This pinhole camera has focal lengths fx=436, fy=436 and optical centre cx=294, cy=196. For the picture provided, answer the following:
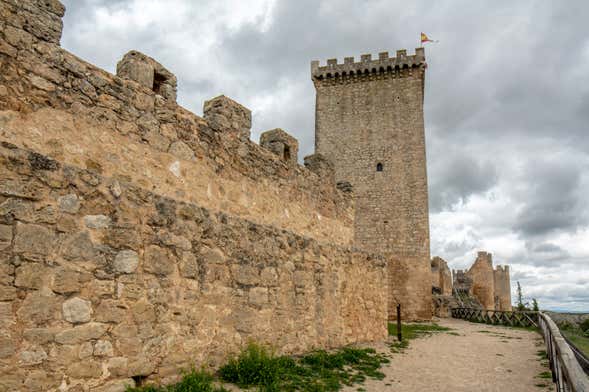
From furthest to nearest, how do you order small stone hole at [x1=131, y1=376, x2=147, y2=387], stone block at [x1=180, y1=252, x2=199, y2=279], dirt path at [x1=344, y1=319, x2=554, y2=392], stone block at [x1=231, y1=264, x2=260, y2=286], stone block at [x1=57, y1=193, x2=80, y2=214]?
dirt path at [x1=344, y1=319, x2=554, y2=392] → stone block at [x1=231, y1=264, x2=260, y2=286] → stone block at [x1=180, y1=252, x2=199, y2=279] → small stone hole at [x1=131, y1=376, x2=147, y2=387] → stone block at [x1=57, y1=193, x2=80, y2=214]

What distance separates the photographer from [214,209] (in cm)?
602

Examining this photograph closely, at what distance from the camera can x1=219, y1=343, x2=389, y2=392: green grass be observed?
527 centimetres

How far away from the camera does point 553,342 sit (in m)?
7.24

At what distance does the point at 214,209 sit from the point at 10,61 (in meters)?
2.91

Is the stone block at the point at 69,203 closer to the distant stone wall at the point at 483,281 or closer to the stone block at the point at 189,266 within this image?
the stone block at the point at 189,266

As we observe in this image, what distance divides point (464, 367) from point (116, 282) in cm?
668

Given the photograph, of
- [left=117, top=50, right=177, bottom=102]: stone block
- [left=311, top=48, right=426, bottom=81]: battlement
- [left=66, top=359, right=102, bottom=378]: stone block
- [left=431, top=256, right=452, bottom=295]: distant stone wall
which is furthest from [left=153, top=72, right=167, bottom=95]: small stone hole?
[left=431, top=256, right=452, bottom=295]: distant stone wall

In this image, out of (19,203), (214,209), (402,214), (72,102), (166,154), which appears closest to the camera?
(19,203)

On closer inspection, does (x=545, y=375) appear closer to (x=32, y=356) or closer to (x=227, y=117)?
(x=227, y=117)

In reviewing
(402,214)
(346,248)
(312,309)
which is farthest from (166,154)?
(402,214)

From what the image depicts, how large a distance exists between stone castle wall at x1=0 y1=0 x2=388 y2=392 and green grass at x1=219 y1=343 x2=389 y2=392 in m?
0.24

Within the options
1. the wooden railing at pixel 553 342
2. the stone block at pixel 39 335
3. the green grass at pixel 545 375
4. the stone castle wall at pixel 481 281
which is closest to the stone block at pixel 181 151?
the stone block at pixel 39 335

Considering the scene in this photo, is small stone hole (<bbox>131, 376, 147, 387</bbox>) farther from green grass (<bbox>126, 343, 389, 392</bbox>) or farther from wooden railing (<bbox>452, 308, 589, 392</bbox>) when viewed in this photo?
wooden railing (<bbox>452, 308, 589, 392</bbox>)

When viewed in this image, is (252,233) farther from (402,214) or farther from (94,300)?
(402,214)
